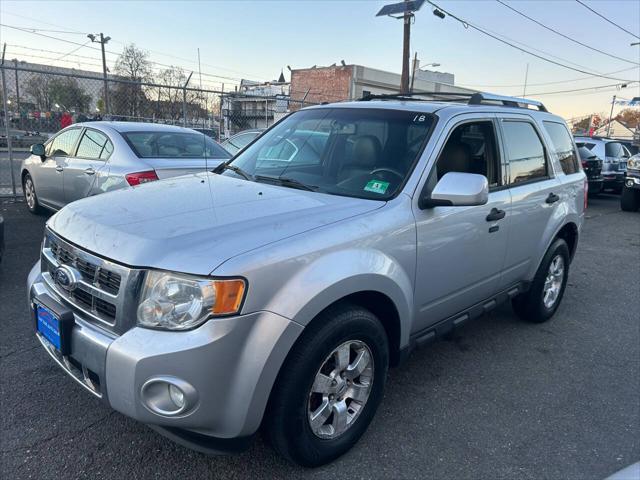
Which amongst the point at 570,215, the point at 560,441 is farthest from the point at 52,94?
the point at 560,441

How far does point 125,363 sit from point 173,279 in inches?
14.9

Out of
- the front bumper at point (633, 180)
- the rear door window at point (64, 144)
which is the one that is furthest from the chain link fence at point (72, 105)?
the front bumper at point (633, 180)

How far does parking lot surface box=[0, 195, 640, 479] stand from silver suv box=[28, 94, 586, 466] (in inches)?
10.0

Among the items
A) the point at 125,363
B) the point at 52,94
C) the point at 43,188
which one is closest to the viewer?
the point at 125,363

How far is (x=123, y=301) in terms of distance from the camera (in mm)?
2061

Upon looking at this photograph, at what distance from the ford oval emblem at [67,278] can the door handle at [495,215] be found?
2.53 meters

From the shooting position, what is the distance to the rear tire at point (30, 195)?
780cm

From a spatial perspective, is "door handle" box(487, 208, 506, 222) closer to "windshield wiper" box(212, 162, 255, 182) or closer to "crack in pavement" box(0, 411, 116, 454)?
"windshield wiper" box(212, 162, 255, 182)

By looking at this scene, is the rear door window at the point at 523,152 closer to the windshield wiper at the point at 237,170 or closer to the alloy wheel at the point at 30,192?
the windshield wiper at the point at 237,170

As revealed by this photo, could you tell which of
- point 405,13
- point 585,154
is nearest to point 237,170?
point 585,154

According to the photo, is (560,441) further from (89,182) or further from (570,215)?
(89,182)

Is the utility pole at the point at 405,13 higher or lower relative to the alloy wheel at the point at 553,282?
higher

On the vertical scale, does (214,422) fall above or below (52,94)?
below

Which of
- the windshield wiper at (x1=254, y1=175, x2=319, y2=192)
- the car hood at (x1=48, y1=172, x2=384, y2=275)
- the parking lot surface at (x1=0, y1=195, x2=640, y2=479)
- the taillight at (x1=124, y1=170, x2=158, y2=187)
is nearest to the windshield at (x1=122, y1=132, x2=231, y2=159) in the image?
the taillight at (x1=124, y1=170, x2=158, y2=187)
